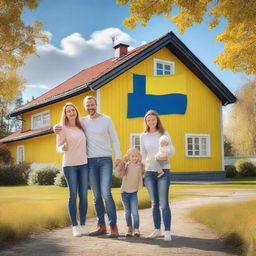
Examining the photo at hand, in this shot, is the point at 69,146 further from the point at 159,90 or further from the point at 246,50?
the point at 159,90

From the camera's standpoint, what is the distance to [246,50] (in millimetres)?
10797

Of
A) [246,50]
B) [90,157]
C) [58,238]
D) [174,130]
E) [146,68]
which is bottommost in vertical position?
[58,238]

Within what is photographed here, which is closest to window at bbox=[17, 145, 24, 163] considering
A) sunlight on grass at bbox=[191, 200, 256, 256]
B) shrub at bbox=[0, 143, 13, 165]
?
shrub at bbox=[0, 143, 13, 165]

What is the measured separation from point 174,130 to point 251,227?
49.4 feet

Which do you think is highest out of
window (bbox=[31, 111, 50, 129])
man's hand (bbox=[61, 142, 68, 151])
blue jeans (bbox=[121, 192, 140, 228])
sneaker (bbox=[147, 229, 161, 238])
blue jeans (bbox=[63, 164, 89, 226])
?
window (bbox=[31, 111, 50, 129])

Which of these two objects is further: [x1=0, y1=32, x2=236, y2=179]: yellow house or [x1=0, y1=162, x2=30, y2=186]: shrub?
[x1=0, y1=162, x2=30, y2=186]: shrub

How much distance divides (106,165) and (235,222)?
6.55ft

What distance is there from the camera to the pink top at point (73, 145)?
5.55 m

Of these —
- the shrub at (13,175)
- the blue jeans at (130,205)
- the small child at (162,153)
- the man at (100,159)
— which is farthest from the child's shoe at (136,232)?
the shrub at (13,175)

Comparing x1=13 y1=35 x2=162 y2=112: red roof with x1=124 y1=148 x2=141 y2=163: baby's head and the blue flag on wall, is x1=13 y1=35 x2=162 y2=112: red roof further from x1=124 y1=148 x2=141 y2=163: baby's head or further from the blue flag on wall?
x1=124 y1=148 x2=141 y2=163: baby's head

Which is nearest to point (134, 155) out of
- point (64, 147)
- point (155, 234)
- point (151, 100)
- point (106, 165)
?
point (106, 165)

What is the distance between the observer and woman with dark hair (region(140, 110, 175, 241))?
5.29 metres

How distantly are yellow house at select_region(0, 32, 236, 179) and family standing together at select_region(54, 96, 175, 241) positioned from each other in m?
11.9

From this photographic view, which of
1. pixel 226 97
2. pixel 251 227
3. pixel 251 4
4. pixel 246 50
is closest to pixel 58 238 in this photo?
pixel 251 227
